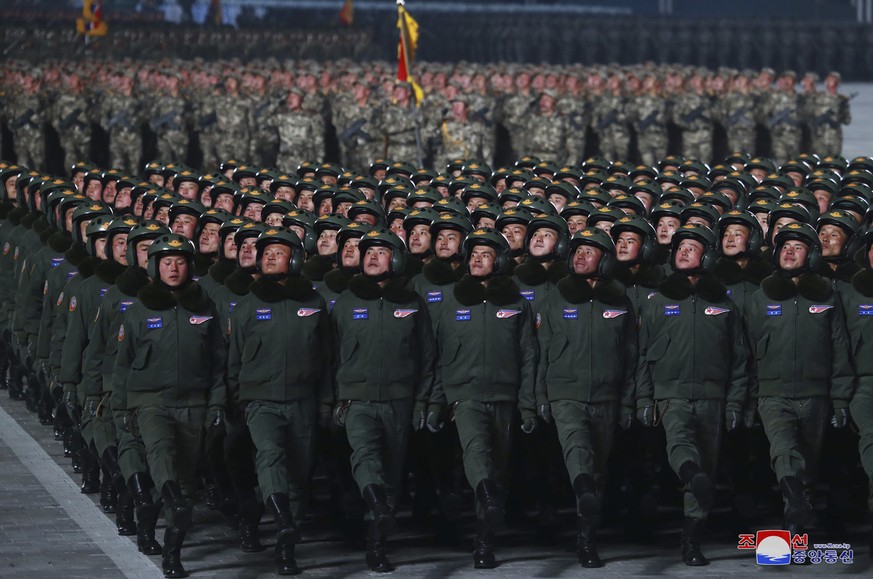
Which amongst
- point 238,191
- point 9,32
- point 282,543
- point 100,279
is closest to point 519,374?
point 282,543

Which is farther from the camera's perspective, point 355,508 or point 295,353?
point 355,508

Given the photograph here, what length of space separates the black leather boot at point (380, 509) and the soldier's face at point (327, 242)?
9.79 feet

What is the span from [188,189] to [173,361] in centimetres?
705

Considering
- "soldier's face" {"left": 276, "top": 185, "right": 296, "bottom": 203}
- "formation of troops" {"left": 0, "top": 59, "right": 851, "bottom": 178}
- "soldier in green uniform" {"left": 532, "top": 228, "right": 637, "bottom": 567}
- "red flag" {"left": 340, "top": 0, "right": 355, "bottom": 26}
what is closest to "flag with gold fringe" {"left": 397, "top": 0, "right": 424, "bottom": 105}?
"formation of troops" {"left": 0, "top": 59, "right": 851, "bottom": 178}

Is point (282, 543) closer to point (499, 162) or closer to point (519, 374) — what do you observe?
point (519, 374)

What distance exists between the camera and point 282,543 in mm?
13047

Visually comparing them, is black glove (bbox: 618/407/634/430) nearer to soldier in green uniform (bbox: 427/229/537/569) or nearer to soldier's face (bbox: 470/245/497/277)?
soldier in green uniform (bbox: 427/229/537/569)

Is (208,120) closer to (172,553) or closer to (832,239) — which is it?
(832,239)

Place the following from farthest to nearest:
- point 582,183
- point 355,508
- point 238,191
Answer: point 582,183, point 238,191, point 355,508

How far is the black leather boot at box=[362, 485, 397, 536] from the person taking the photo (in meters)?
13.0

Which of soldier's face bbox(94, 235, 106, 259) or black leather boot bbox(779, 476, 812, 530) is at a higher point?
soldier's face bbox(94, 235, 106, 259)

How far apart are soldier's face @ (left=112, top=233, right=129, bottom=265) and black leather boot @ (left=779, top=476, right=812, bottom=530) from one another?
4760 millimetres

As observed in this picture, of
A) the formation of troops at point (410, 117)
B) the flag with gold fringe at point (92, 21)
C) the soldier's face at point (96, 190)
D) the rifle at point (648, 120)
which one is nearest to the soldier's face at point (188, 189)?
the soldier's face at point (96, 190)

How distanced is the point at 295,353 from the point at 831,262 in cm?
367
